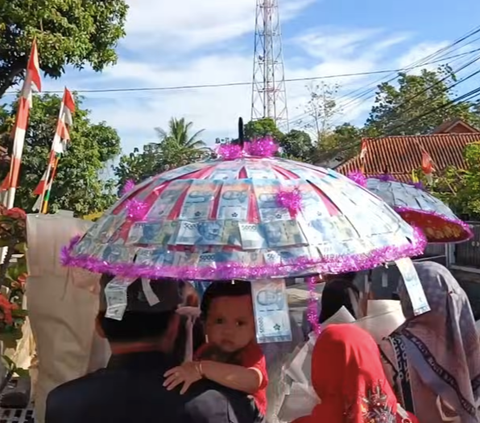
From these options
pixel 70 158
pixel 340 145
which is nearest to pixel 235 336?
pixel 70 158

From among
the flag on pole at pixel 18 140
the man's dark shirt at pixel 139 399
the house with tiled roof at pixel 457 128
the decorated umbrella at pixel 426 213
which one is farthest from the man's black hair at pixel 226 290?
the house with tiled roof at pixel 457 128

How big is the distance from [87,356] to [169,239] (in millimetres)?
1070

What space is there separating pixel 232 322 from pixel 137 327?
288 millimetres

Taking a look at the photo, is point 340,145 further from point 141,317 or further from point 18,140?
point 141,317

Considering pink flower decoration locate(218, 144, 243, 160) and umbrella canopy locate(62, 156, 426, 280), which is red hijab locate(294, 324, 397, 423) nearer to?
umbrella canopy locate(62, 156, 426, 280)

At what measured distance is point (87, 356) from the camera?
9.57 feet

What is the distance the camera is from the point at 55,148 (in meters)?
6.23

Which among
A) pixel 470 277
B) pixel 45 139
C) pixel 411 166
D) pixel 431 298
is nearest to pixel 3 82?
pixel 45 139

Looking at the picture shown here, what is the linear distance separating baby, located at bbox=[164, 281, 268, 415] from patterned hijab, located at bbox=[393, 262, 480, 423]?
0.63 metres

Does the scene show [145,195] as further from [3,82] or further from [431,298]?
[3,82]

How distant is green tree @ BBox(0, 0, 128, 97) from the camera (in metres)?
11.2

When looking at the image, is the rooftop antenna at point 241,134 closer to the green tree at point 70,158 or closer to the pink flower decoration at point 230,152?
the pink flower decoration at point 230,152

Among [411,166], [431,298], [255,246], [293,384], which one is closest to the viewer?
[255,246]

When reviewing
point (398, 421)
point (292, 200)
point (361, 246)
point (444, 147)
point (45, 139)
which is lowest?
point (398, 421)
